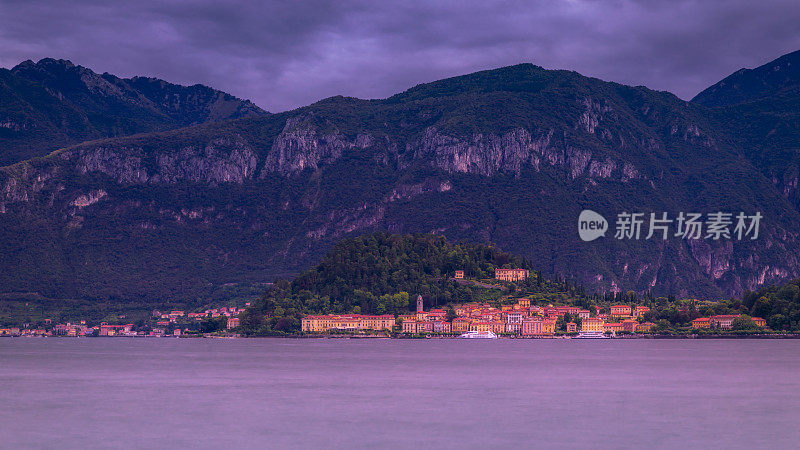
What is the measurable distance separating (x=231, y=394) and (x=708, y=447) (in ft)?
132

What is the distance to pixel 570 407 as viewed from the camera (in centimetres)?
7488

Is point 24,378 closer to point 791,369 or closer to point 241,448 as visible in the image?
point 241,448

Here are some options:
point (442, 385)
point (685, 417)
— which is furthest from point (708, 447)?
point (442, 385)

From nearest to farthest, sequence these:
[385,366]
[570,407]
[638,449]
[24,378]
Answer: [638,449], [570,407], [24,378], [385,366]

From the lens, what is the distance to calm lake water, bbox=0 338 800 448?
59969 millimetres

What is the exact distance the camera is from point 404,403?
77688mm

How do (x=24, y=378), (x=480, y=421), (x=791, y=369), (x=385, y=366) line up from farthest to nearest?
(x=385, y=366), (x=791, y=369), (x=24, y=378), (x=480, y=421)

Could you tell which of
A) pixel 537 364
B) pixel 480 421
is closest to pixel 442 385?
pixel 480 421

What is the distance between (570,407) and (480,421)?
10805 mm

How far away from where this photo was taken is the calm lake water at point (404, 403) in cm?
5997

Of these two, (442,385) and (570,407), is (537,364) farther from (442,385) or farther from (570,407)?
(570,407)

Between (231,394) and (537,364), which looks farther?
(537,364)

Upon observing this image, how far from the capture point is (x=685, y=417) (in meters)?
69.1

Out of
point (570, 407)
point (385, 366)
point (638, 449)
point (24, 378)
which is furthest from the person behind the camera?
point (385, 366)
